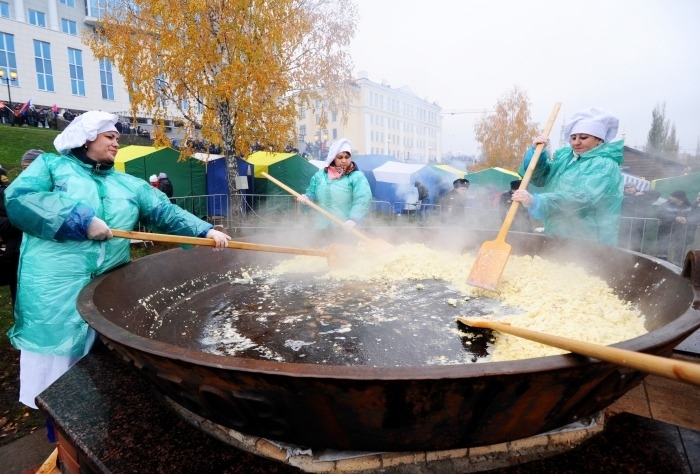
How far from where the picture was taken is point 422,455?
1.63 metres

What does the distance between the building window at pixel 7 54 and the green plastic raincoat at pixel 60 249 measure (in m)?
38.5

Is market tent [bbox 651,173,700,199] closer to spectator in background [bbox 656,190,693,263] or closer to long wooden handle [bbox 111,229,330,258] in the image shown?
spectator in background [bbox 656,190,693,263]

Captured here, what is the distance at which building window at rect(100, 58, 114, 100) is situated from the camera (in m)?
35.6

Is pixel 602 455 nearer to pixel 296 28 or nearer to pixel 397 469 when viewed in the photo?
pixel 397 469

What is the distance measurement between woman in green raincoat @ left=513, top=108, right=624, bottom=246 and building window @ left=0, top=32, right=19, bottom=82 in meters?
40.1

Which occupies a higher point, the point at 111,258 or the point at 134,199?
the point at 134,199

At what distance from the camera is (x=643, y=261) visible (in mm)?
2719

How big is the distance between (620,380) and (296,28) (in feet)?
29.9

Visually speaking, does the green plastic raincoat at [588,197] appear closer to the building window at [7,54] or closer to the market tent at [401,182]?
the market tent at [401,182]

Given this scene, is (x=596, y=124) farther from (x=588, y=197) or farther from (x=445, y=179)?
(x=445, y=179)

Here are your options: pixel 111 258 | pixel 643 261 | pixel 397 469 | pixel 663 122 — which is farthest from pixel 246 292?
pixel 663 122

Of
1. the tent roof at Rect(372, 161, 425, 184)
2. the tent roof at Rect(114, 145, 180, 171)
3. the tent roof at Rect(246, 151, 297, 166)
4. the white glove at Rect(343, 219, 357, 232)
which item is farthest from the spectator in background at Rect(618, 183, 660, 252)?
the tent roof at Rect(114, 145, 180, 171)

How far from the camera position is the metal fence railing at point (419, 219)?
25.6 ft

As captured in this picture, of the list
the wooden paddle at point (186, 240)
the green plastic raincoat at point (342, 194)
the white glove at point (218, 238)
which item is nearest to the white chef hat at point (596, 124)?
the green plastic raincoat at point (342, 194)
